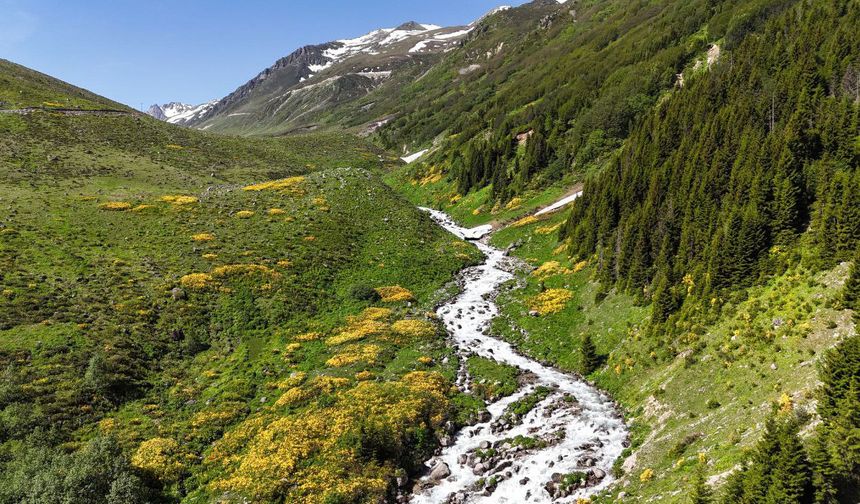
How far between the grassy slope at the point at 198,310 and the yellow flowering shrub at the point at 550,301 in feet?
35.5

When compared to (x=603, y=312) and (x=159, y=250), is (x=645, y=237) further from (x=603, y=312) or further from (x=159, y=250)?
(x=159, y=250)

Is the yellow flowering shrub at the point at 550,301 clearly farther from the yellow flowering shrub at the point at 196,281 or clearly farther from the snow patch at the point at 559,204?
the yellow flowering shrub at the point at 196,281

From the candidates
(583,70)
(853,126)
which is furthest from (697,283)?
(583,70)

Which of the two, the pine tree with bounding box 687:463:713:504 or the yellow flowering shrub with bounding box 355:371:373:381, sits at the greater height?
the yellow flowering shrub with bounding box 355:371:373:381

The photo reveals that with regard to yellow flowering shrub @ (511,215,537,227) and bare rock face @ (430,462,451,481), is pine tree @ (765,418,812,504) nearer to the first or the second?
bare rock face @ (430,462,451,481)

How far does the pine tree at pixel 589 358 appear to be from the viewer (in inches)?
1209

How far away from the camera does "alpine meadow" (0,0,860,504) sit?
777 inches

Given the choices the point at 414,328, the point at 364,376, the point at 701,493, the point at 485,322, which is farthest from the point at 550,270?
the point at 701,493

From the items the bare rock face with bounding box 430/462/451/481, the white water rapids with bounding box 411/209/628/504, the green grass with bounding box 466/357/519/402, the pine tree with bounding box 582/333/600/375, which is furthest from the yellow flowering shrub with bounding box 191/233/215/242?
the pine tree with bounding box 582/333/600/375

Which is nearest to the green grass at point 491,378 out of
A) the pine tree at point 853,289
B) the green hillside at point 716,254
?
the green hillside at point 716,254

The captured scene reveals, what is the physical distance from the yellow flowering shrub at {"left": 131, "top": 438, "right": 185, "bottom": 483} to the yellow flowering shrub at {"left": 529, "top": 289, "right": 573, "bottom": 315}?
30301mm

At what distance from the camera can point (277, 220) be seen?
59844 mm

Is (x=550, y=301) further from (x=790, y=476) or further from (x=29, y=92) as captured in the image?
(x=29, y=92)

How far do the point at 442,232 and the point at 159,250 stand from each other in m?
36.7
